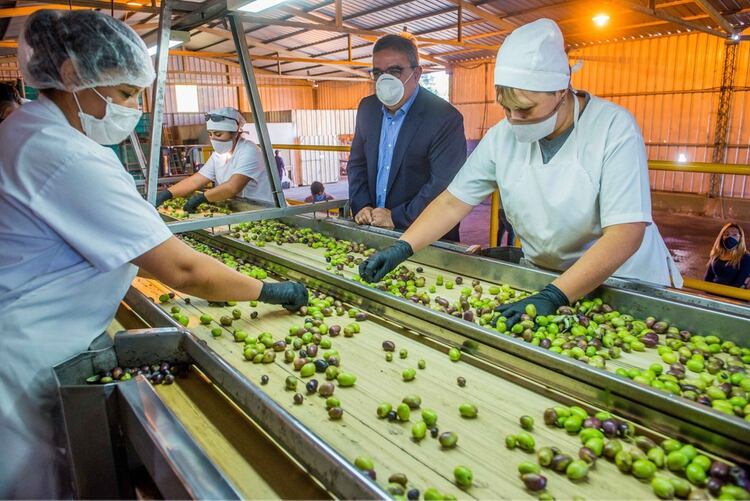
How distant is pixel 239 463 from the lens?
145 cm

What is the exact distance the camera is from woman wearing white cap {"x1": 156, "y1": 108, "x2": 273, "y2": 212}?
17.8ft

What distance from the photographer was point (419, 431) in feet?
4.88

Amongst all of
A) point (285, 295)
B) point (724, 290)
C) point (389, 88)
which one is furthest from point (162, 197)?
point (724, 290)

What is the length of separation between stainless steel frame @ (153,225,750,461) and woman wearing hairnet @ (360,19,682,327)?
22cm

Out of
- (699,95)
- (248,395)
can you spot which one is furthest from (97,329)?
(699,95)

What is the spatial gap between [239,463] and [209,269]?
828 millimetres

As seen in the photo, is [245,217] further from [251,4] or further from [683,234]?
[683,234]

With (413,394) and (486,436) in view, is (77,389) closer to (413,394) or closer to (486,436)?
(413,394)

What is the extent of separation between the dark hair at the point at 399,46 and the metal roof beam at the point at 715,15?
38.0 feet

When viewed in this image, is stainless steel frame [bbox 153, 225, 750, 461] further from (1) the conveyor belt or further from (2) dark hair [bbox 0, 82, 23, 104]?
(2) dark hair [bbox 0, 82, 23, 104]

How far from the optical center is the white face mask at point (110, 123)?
1937 millimetres

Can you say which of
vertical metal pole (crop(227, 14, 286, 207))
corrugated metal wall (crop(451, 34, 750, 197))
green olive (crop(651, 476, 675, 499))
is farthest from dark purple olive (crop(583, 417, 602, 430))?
corrugated metal wall (crop(451, 34, 750, 197))

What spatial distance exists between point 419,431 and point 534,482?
1.13 ft

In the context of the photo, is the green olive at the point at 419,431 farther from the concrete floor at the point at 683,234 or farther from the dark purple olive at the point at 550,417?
the concrete floor at the point at 683,234
